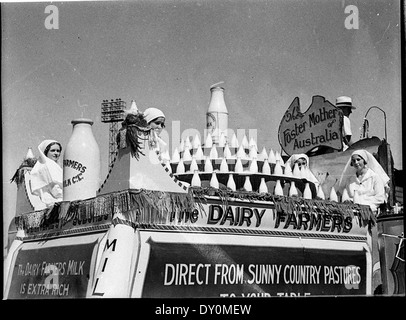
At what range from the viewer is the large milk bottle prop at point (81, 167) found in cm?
532

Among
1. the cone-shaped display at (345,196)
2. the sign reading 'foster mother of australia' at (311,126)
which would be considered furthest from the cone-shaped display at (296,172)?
the cone-shaped display at (345,196)

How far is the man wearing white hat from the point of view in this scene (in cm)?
550

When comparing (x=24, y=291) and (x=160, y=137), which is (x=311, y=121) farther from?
(x=24, y=291)

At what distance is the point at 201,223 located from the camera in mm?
5230


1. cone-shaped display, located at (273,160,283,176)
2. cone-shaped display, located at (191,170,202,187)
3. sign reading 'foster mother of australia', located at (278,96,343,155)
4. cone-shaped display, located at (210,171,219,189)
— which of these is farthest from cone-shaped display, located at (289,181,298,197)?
cone-shaped display, located at (191,170,202,187)

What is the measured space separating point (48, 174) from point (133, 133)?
699mm

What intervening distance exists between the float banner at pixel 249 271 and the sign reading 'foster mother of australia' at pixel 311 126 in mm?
718

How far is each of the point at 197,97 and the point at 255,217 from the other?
893 millimetres

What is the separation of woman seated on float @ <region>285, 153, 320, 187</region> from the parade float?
0.02m

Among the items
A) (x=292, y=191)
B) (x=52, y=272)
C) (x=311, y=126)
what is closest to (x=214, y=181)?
(x=292, y=191)

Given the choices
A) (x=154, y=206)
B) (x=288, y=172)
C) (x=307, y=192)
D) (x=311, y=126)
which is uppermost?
(x=311, y=126)

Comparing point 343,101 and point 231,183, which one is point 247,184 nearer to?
point 231,183

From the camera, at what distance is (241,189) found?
5332 millimetres

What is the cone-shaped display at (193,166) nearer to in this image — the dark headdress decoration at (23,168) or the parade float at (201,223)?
the parade float at (201,223)
